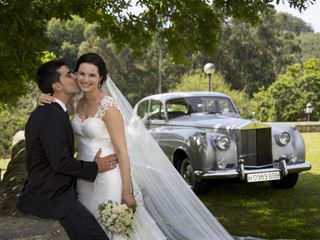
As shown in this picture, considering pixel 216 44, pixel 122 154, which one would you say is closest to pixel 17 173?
pixel 122 154

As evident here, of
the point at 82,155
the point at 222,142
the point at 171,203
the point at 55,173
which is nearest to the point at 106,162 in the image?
the point at 82,155

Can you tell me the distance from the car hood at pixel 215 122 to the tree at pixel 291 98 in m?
17.3

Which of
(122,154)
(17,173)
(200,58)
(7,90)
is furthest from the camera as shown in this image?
(200,58)

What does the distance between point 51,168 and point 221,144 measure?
5.35 metres

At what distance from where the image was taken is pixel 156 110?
9.47 metres

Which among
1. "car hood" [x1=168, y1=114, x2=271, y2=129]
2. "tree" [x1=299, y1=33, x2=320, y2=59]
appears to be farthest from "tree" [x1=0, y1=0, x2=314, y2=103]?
"tree" [x1=299, y1=33, x2=320, y2=59]

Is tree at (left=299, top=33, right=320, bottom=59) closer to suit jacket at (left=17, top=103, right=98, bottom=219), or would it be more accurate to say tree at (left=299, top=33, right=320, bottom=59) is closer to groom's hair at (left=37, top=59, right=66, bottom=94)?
groom's hair at (left=37, top=59, right=66, bottom=94)

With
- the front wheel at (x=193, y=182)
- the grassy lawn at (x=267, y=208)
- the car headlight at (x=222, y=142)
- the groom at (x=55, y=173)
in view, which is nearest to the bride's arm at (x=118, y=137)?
the groom at (x=55, y=173)

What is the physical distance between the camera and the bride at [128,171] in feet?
10.4

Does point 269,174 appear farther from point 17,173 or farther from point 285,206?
point 17,173

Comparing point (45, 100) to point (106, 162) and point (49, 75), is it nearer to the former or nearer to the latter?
point (49, 75)

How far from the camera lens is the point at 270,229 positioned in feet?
19.6

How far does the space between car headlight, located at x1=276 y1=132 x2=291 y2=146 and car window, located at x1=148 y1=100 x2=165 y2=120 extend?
2.27 meters

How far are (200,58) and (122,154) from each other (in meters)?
41.2
